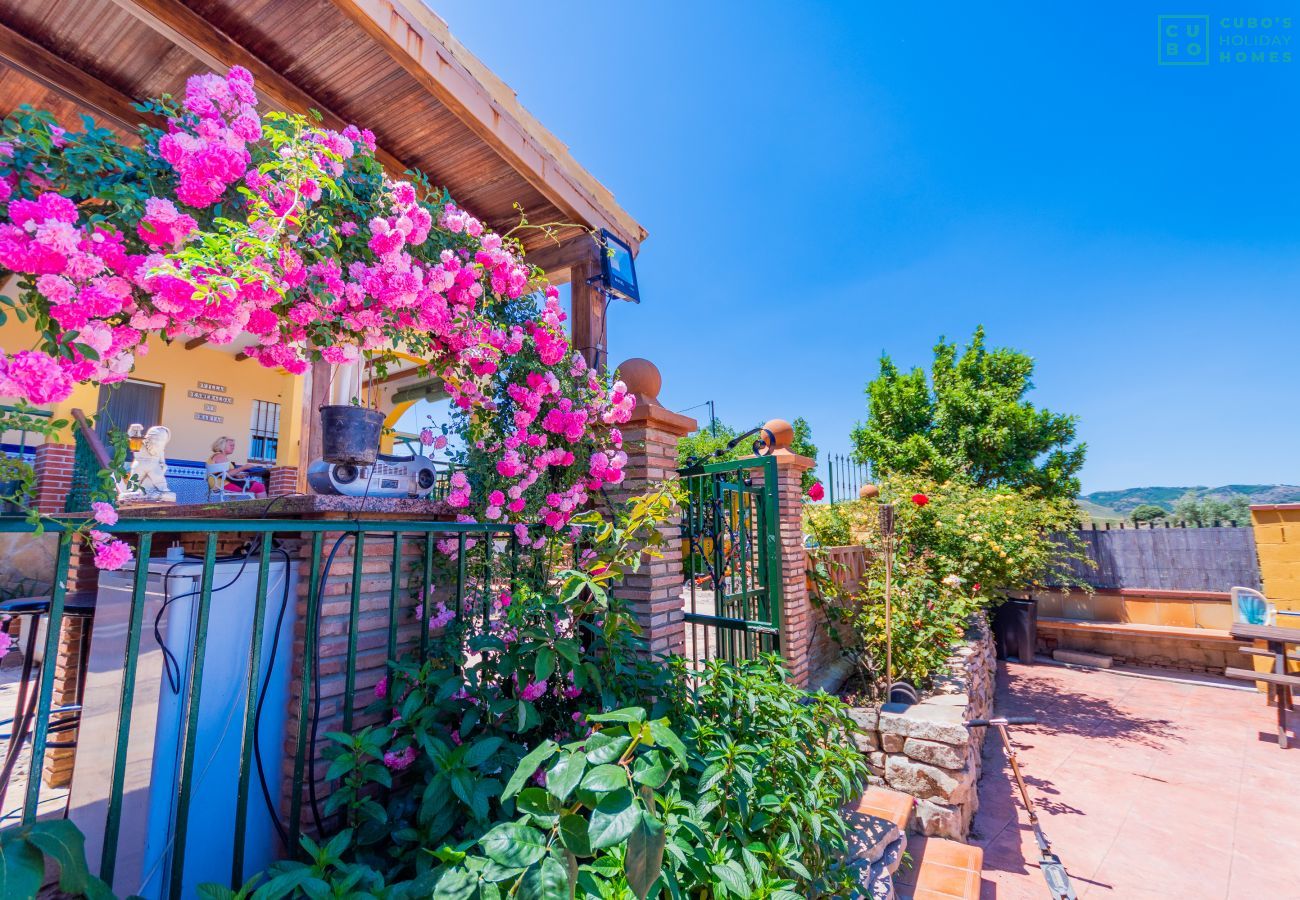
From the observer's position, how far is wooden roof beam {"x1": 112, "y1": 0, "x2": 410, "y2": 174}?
180 centimetres

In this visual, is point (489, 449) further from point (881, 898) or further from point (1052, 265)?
point (1052, 265)

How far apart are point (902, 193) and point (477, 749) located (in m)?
10.1

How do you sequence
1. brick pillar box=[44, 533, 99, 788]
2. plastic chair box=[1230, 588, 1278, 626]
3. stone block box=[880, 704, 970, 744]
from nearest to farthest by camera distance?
1. brick pillar box=[44, 533, 99, 788]
2. stone block box=[880, 704, 970, 744]
3. plastic chair box=[1230, 588, 1278, 626]

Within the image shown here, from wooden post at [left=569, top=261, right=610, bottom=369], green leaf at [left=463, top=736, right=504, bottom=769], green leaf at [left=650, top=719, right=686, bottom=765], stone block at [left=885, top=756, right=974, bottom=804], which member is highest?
wooden post at [left=569, top=261, right=610, bottom=369]

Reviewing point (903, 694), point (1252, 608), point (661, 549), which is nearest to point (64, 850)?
point (661, 549)

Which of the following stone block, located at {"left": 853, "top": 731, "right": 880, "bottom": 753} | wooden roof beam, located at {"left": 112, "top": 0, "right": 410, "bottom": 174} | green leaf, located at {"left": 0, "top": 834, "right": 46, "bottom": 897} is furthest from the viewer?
stone block, located at {"left": 853, "top": 731, "right": 880, "bottom": 753}

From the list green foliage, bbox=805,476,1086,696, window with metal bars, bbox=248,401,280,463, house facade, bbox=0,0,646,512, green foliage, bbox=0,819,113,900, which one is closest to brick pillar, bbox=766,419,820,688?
green foliage, bbox=805,476,1086,696

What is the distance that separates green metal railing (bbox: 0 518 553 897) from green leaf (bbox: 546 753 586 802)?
0.81m

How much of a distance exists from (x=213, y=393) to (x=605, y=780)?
11.1m

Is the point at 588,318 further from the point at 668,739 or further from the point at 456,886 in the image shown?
the point at 456,886

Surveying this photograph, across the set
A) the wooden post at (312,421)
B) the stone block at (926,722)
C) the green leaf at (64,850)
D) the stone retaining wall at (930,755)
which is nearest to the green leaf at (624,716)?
the green leaf at (64,850)

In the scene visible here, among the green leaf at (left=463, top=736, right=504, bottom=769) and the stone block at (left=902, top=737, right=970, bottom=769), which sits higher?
the green leaf at (left=463, top=736, right=504, bottom=769)

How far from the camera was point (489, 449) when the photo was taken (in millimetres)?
2287

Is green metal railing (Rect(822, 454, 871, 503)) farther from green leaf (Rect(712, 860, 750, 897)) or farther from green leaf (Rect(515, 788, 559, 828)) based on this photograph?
green leaf (Rect(515, 788, 559, 828))
